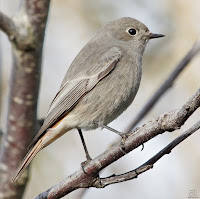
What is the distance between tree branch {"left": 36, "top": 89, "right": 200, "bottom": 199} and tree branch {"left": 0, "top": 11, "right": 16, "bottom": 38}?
1266mm

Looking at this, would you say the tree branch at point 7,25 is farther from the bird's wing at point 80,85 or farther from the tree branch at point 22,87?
the bird's wing at point 80,85

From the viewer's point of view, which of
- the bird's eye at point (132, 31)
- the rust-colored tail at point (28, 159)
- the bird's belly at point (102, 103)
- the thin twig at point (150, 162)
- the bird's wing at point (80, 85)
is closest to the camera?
the thin twig at point (150, 162)

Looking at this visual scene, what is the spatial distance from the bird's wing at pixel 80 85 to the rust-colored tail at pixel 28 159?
0.28 metres

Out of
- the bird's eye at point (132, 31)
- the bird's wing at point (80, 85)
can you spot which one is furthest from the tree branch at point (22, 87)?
the bird's eye at point (132, 31)

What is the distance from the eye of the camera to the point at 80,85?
13.4 feet

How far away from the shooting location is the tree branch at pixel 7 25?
3223 millimetres

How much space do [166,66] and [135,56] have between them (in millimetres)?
2202

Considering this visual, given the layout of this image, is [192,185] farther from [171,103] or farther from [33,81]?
[33,81]

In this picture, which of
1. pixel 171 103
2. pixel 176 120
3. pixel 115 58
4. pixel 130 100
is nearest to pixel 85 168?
pixel 176 120

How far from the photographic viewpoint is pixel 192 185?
5672 millimetres

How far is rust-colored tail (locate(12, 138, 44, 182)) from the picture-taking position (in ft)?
10.5

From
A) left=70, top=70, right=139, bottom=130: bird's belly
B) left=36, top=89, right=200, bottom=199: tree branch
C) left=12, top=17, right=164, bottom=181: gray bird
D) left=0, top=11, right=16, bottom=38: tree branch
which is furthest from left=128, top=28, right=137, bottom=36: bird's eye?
left=36, top=89, right=200, bottom=199: tree branch

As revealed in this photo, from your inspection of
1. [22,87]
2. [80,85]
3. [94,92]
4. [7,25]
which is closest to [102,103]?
[94,92]

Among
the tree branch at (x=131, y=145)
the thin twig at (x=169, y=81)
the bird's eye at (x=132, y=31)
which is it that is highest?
the bird's eye at (x=132, y=31)
